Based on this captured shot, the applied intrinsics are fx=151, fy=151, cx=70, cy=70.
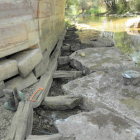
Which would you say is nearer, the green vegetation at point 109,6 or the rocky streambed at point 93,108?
the rocky streambed at point 93,108

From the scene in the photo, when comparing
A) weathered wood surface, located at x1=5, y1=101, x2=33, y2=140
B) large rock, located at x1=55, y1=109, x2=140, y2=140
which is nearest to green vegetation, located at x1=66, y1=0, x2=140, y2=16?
large rock, located at x1=55, y1=109, x2=140, y2=140

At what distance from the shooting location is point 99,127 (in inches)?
72.9

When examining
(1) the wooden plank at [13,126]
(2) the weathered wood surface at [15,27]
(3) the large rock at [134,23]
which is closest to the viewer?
(1) the wooden plank at [13,126]

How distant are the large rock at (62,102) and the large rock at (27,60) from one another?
2.30 feet

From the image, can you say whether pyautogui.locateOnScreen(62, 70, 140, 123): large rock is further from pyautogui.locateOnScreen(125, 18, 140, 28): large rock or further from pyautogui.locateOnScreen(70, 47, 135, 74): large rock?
pyautogui.locateOnScreen(125, 18, 140, 28): large rock

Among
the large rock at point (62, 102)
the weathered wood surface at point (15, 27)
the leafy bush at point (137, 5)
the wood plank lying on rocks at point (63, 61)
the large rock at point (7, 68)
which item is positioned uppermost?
the leafy bush at point (137, 5)

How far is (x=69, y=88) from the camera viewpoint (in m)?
2.81

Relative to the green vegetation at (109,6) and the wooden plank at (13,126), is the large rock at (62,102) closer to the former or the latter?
the wooden plank at (13,126)

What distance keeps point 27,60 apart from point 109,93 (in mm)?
1596

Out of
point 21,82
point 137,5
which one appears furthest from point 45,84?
point 137,5

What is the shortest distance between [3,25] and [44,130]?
1.78 m

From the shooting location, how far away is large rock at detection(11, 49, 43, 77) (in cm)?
277

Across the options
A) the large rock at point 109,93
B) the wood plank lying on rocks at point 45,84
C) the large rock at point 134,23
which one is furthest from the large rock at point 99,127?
the large rock at point 134,23

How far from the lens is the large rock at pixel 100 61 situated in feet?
11.9
